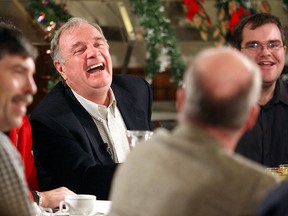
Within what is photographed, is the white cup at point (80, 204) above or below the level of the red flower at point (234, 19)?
below

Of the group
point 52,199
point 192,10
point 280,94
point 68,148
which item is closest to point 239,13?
point 192,10

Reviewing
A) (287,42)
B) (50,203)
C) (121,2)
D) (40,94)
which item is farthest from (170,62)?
(50,203)

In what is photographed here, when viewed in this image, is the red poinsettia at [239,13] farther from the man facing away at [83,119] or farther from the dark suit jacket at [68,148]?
the dark suit jacket at [68,148]

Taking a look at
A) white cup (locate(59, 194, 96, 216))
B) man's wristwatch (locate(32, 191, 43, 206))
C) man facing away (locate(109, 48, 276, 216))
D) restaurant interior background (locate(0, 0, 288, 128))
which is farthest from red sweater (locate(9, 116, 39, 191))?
restaurant interior background (locate(0, 0, 288, 128))

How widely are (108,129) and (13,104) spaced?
66.9 inches

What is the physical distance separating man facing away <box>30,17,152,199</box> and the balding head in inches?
71.1

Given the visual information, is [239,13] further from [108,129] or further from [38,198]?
[38,198]

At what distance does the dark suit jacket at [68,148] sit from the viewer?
135 inches

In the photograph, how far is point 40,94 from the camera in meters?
6.69

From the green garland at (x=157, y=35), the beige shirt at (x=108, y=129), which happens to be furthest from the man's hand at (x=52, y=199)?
the green garland at (x=157, y=35)

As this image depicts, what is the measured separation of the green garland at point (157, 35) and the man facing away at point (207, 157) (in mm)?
5150

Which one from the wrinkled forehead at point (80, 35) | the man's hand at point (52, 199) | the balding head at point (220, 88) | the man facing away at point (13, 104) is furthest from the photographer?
the wrinkled forehead at point (80, 35)

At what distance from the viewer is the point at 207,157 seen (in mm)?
1612

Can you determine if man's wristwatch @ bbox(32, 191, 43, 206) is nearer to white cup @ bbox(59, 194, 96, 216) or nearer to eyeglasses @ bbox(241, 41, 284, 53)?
white cup @ bbox(59, 194, 96, 216)
